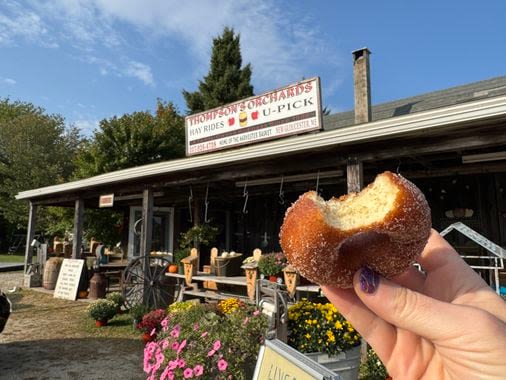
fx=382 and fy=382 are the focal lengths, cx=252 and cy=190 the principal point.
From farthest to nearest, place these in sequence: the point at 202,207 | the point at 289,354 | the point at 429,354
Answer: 1. the point at 202,207
2. the point at 289,354
3. the point at 429,354

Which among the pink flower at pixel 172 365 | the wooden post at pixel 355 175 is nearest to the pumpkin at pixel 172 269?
the wooden post at pixel 355 175

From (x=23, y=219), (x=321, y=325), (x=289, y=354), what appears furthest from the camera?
(x=23, y=219)

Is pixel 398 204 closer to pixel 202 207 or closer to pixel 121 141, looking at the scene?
pixel 202 207

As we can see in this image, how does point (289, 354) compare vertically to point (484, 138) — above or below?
below

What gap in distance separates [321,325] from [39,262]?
12651 millimetres

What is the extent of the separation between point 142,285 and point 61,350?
7.45ft

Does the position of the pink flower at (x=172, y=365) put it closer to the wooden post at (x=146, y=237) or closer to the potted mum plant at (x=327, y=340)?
the potted mum plant at (x=327, y=340)

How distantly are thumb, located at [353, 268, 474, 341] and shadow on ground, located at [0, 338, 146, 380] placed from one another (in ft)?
14.9

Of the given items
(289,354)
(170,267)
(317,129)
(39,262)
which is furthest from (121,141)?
(289,354)

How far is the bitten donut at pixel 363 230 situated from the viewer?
116cm

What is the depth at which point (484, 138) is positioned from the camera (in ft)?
14.6

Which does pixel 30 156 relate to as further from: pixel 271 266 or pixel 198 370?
pixel 198 370

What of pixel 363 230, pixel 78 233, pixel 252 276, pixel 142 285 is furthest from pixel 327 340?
pixel 78 233

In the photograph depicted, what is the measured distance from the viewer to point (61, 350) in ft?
19.7
